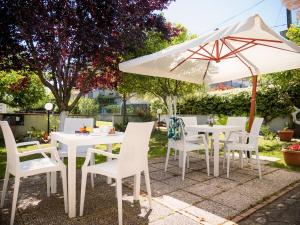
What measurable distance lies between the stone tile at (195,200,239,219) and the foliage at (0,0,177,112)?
3.41 meters

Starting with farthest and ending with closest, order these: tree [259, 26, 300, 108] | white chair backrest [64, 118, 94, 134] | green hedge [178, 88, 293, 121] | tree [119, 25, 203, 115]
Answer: green hedge [178, 88, 293, 121] → tree [119, 25, 203, 115] → tree [259, 26, 300, 108] → white chair backrest [64, 118, 94, 134]

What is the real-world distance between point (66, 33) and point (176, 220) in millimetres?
4008

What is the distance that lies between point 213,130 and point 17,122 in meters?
7.36

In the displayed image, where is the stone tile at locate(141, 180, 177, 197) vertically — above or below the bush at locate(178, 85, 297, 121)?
below

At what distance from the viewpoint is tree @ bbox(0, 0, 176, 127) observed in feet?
15.3

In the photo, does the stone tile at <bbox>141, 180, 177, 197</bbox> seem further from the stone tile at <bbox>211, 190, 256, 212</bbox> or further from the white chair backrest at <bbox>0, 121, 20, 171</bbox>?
the white chair backrest at <bbox>0, 121, 20, 171</bbox>

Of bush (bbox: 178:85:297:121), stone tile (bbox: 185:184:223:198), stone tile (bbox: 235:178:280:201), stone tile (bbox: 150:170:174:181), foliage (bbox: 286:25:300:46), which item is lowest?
stone tile (bbox: 235:178:280:201)

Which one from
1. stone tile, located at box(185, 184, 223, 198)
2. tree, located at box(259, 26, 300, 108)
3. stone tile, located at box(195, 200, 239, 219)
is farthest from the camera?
tree, located at box(259, 26, 300, 108)

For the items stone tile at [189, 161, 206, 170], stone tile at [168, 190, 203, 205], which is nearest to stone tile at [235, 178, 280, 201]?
stone tile at [168, 190, 203, 205]

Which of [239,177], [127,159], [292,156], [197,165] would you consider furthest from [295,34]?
[127,159]

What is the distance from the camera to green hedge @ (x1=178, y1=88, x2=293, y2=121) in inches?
431

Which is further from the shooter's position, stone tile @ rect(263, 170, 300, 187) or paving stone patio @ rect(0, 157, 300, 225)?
stone tile @ rect(263, 170, 300, 187)

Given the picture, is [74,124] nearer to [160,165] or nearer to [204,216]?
[160,165]

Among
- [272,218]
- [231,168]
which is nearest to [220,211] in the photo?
[272,218]
